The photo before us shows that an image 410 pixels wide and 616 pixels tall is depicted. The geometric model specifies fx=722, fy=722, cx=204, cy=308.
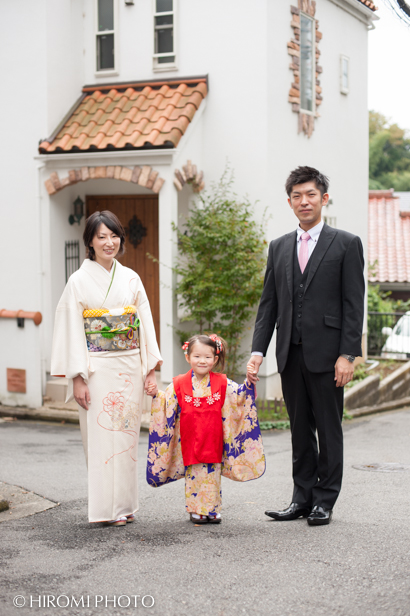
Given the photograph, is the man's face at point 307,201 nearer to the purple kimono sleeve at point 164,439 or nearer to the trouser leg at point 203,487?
the purple kimono sleeve at point 164,439

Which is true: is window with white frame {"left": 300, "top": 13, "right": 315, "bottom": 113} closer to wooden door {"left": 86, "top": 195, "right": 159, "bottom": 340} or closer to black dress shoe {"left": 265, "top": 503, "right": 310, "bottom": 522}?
wooden door {"left": 86, "top": 195, "right": 159, "bottom": 340}

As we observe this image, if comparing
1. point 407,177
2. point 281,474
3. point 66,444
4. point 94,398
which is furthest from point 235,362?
point 407,177

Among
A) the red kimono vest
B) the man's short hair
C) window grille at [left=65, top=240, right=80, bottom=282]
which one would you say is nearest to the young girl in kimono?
the red kimono vest

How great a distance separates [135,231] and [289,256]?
6688 mm

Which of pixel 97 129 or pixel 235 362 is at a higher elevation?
pixel 97 129

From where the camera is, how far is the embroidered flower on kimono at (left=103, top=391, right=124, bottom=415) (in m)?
4.55

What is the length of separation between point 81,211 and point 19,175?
102 centimetres

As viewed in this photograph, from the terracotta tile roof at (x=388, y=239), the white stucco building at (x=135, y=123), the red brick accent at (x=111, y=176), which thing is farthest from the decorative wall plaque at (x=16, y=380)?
the terracotta tile roof at (x=388, y=239)

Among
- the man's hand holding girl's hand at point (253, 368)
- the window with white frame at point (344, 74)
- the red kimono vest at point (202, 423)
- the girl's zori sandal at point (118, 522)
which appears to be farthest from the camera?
the window with white frame at point (344, 74)

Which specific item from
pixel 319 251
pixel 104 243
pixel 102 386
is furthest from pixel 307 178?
pixel 102 386

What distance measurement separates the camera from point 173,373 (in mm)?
9773

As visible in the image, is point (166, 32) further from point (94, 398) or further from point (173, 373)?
point (94, 398)

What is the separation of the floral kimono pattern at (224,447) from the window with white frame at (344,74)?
9234 mm

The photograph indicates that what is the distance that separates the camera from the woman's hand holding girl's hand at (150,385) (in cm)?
458
